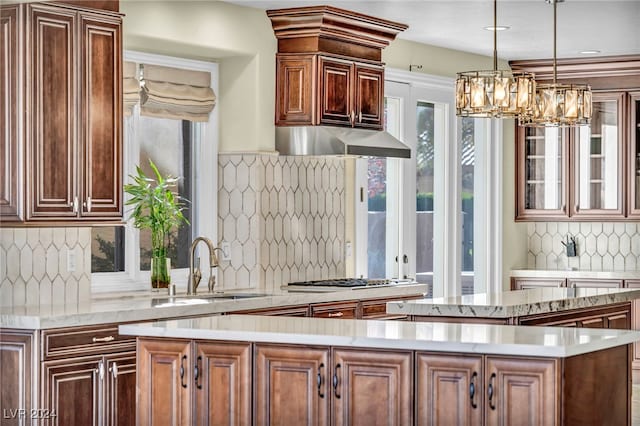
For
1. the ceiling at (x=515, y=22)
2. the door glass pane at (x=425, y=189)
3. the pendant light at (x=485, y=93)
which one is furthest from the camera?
the door glass pane at (x=425, y=189)

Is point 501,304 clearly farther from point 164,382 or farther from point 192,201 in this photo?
point 192,201

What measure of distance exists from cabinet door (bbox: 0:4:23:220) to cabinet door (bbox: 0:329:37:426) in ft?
2.20

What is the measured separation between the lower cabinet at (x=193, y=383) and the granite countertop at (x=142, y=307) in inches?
29.4

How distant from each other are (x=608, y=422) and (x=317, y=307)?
107 inches

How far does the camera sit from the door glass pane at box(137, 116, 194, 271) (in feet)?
22.2

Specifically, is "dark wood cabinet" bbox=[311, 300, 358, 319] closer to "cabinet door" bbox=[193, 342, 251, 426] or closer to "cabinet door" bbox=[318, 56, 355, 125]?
"cabinet door" bbox=[318, 56, 355, 125]

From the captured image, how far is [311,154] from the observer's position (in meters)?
7.12

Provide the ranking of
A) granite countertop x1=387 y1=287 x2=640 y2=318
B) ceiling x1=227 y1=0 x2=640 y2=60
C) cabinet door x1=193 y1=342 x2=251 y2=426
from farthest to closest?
1. ceiling x1=227 y1=0 x2=640 y2=60
2. granite countertop x1=387 y1=287 x2=640 y2=318
3. cabinet door x1=193 y1=342 x2=251 y2=426

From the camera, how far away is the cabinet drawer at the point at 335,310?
6684 millimetres

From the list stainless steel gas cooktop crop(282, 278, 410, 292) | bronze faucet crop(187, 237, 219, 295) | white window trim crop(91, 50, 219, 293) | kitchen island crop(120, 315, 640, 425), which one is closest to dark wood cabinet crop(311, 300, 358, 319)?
stainless steel gas cooktop crop(282, 278, 410, 292)

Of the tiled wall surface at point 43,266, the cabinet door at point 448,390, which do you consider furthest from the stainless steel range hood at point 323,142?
the cabinet door at point 448,390

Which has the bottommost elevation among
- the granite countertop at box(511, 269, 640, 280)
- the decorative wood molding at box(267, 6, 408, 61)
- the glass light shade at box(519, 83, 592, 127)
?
the granite countertop at box(511, 269, 640, 280)

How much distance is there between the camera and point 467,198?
9.45m

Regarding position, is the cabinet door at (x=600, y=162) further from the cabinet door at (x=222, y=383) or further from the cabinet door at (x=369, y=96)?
the cabinet door at (x=222, y=383)
